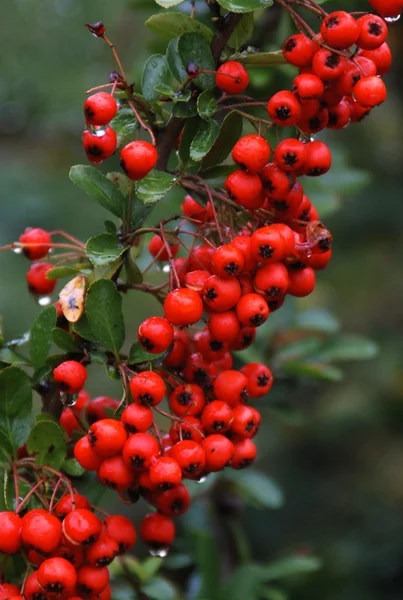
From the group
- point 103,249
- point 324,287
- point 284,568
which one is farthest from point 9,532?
point 324,287

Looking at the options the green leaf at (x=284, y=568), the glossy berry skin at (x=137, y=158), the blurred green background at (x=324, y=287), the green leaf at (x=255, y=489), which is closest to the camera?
the glossy berry skin at (x=137, y=158)

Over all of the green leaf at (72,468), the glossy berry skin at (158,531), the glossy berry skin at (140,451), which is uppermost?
the glossy berry skin at (140,451)

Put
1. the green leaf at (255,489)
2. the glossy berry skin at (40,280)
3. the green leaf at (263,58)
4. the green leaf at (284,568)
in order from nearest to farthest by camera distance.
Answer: the green leaf at (263,58), the glossy berry skin at (40,280), the green leaf at (284,568), the green leaf at (255,489)

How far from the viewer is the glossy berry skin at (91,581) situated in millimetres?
1236

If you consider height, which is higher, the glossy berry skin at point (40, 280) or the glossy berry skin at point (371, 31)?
the glossy berry skin at point (371, 31)

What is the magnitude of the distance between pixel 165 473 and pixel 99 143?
55 cm

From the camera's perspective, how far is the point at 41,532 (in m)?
1.18

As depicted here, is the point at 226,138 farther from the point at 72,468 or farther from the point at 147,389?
the point at 72,468

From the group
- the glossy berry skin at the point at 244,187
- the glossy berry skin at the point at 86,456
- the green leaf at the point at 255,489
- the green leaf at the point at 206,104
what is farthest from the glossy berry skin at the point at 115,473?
the green leaf at the point at 255,489

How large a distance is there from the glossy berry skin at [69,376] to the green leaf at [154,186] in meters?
0.31

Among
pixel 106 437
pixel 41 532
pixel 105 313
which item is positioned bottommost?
pixel 41 532

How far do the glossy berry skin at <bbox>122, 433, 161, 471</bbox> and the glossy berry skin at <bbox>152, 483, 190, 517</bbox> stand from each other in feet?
0.32

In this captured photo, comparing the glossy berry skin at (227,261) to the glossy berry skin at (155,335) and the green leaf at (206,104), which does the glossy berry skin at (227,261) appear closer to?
the glossy berry skin at (155,335)

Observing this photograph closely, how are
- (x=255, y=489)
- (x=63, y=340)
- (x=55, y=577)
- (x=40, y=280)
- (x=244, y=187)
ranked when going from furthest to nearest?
(x=255, y=489) < (x=40, y=280) < (x=63, y=340) < (x=244, y=187) < (x=55, y=577)
